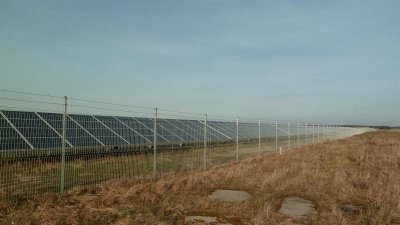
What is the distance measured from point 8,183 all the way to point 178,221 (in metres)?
5.58

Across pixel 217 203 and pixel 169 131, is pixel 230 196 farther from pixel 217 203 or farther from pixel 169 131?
pixel 169 131

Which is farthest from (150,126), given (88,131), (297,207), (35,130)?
(297,207)

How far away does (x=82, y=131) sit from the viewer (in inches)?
542

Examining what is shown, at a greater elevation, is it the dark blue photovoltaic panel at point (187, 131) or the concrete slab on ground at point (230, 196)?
the dark blue photovoltaic panel at point (187, 131)

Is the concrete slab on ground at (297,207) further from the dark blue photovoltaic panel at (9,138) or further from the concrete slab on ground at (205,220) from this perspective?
the dark blue photovoltaic panel at (9,138)

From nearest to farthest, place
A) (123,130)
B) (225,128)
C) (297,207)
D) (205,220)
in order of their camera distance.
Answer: (205,220)
(297,207)
(123,130)
(225,128)

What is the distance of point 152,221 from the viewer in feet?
22.7

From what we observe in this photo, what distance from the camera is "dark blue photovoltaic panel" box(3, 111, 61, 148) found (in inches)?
430

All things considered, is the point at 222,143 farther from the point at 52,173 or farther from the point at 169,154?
the point at 52,173

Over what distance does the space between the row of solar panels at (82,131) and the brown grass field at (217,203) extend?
2.42 metres

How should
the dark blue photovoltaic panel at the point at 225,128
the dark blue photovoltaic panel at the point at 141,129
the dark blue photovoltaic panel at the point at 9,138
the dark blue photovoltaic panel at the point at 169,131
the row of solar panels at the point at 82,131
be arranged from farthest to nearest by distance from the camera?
1. the dark blue photovoltaic panel at the point at 225,128
2. the dark blue photovoltaic panel at the point at 169,131
3. the dark blue photovoltaic panel at the point at 141,129
4. the row of solar panels at the point at 82,131
5. the dark blue photovoltaic panel at the point at 9,138

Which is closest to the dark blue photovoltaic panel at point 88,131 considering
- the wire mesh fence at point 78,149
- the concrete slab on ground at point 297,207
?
the wire mesh fence at point 78,149

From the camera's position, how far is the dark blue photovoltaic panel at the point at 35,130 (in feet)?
35.8

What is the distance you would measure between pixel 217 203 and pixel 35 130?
229 inches
